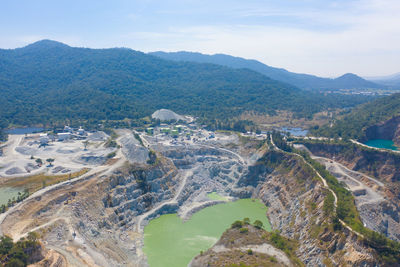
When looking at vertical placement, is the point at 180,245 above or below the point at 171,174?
below

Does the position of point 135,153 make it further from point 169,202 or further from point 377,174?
point 377,174

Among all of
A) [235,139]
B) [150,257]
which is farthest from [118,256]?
[235,139]

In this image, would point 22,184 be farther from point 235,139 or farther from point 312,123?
point 312,123

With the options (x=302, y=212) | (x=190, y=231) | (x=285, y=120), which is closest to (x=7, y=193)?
(x=190, y=231)

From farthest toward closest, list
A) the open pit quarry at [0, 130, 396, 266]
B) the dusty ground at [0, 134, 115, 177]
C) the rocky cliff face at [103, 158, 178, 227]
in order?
the dusty ground at [0, 134, 115, 177]
the rocky cliff face at [103, 158, 178, 227]
the open pit quarry at [0, 130, 396, 266]

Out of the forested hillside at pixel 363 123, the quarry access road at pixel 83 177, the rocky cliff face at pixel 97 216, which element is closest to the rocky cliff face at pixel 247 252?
the rocky cliff face at pixel 97 216

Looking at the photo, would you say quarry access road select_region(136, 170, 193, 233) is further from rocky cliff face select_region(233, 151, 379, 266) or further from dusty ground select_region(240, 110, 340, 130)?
dusty ground select_region(240, 110, 340, 130)

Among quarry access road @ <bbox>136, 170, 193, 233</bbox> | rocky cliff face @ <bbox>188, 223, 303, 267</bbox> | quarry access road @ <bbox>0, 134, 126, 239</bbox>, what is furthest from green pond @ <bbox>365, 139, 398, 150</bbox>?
quarry access road @ <bbox>0, 134, 126, 239</bbox>
